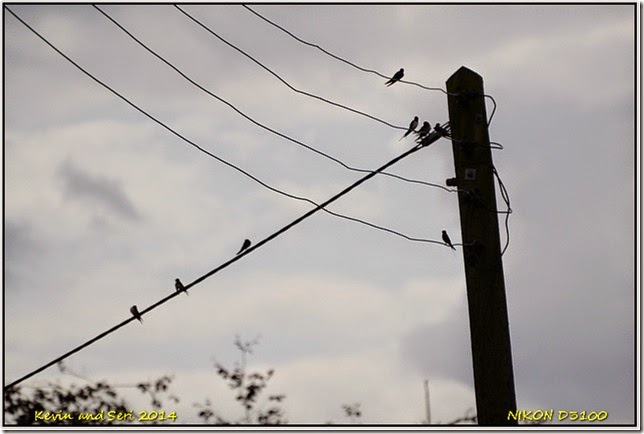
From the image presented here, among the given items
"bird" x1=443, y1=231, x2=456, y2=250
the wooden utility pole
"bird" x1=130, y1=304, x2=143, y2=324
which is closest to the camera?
the wooden utility pole

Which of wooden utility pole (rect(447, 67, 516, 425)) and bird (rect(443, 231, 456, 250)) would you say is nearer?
wooden utility pole (rect(447, 67, 516, 425))

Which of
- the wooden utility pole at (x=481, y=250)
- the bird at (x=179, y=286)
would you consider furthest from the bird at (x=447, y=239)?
the bird at (x=179, y=286)

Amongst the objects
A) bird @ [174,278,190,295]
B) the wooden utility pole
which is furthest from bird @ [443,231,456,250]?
bird @ [174,278,190,295]

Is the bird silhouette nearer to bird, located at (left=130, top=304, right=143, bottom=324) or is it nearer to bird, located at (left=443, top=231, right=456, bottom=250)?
bird, located at (left=443, top=231, right=456, bottom=250)

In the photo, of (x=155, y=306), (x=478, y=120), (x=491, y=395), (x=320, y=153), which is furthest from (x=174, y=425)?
(x=478, y=120)

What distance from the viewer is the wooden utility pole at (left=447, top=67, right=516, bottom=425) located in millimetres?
8383

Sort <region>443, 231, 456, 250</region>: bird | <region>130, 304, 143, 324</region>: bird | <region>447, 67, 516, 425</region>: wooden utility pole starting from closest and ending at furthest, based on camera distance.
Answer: <region>447, 67, 516, 425</region>: wooden utility pole < <region>443, 231, 456, 250</region>: bird < <region>130, 304, 143, 324</region>: bird

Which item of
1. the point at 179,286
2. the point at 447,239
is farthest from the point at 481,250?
the point at 179,286

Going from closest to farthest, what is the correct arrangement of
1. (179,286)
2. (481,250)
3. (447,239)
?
(481,250) → (447,239) → (179,286)

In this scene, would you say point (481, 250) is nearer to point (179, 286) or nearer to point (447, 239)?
point (447, 239)

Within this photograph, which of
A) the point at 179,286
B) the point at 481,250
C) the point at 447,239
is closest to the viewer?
the point at 481,250

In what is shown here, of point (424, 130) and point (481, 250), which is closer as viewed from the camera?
point (481, 250)

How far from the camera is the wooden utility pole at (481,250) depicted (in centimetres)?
838

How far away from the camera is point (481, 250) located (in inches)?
343
